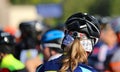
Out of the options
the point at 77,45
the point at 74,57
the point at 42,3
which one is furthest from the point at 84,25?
the point at 42,3

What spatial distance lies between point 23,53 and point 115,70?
8.14 feet

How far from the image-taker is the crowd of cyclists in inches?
200

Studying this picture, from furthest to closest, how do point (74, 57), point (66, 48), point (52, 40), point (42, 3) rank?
1. point (42, 3)
2. point (52, 40)
3. point (66, 48)
4. point (74, 57)

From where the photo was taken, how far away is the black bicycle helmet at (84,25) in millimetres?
5195

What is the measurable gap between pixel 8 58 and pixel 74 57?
167 centimetres

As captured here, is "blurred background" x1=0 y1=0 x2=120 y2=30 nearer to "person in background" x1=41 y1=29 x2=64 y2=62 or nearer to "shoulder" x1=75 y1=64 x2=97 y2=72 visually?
"person in background" x1=41 y1=29 x2=64 y2=62

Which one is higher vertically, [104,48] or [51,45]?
[51,45]

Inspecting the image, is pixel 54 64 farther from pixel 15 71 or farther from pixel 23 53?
pixel 23 53

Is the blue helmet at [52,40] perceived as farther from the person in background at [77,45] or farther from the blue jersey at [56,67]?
the blue jersey at [56,67]

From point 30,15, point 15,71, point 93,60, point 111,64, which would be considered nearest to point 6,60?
point 15,71

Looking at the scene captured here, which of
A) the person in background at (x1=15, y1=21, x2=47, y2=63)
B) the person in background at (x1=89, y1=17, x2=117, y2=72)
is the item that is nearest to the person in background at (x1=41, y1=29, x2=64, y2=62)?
the person in background at (x1=15, y1=21, x2=47, y2=63)

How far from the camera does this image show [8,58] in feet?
21.4

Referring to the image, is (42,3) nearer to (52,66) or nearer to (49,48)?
(49,48)

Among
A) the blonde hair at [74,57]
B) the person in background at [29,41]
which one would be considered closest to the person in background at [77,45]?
the blonde hair at [74,57]
